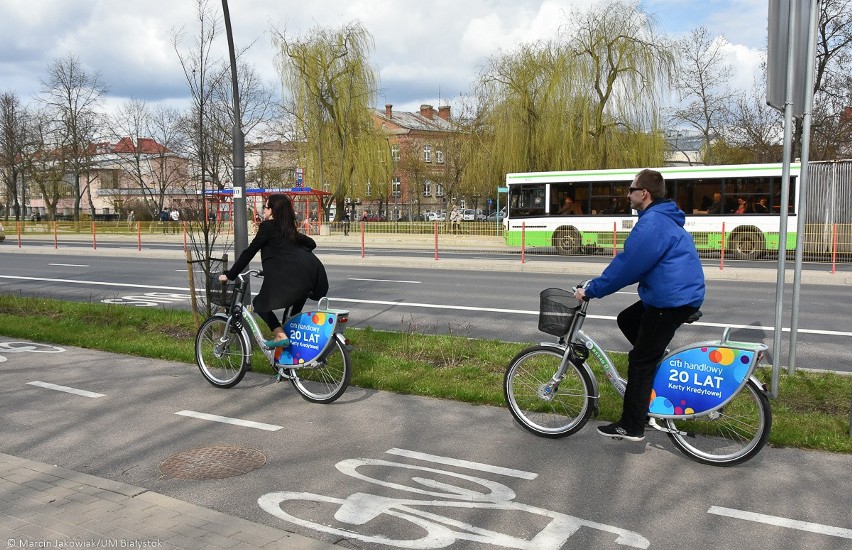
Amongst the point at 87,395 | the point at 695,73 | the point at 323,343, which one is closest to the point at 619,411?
the point at 323,343

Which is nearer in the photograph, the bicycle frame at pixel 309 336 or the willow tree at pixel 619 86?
the bicycle frame at pixel 309 336

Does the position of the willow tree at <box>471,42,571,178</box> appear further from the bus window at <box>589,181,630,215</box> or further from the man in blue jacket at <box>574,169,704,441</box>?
the man in blue jacket at <box>574,169,704,441</box>

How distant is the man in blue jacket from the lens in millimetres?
4535

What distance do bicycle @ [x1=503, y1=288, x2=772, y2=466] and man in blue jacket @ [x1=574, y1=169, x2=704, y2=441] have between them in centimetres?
10

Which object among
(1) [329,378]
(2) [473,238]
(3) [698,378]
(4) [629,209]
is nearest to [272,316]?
(1) [329,378]

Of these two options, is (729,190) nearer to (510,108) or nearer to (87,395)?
(510,108)

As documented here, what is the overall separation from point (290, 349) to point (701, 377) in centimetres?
335

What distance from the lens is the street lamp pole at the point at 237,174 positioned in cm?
1037

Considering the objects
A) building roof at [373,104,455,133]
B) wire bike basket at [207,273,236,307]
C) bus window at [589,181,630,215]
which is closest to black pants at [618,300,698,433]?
wire bike basket at [207,273,236,307]

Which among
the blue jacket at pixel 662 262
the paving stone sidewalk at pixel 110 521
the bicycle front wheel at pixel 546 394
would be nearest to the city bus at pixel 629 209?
the bicycle front wheel at pixel 546 394

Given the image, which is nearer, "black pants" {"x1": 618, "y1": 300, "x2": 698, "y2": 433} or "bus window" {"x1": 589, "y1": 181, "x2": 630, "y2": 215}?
"black pants" {"x1": 618, "y1": 300, "x2": 698, "y2": 433}

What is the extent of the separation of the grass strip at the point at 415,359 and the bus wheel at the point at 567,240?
17.1 meters

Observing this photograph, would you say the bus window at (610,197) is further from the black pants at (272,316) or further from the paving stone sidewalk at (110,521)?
the paving stone sidewalk at (110,521)

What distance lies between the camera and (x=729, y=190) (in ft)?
79.6
